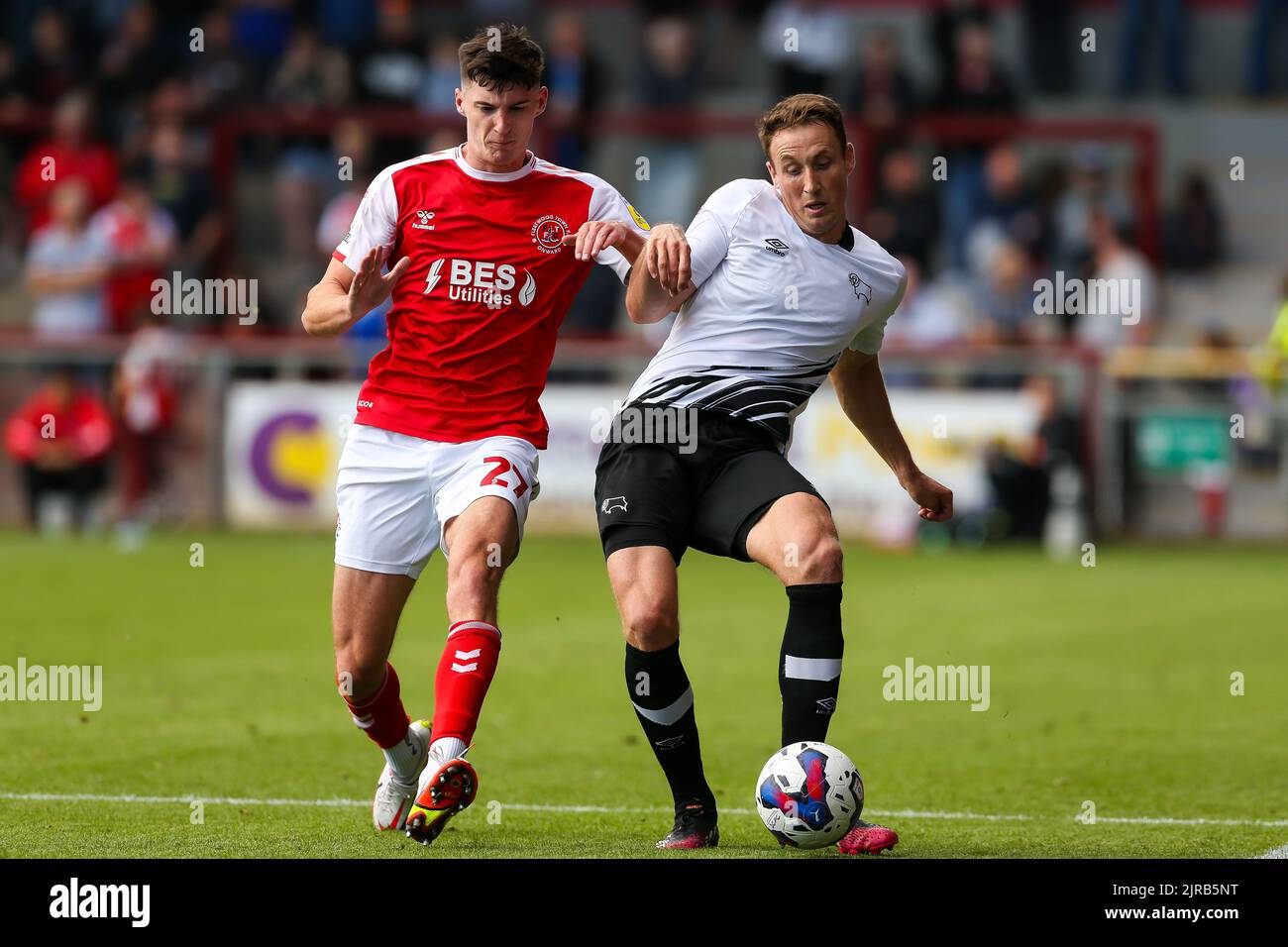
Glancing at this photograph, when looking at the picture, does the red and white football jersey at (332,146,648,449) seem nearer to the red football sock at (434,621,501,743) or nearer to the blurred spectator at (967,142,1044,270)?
the red football sock at (434,621,501,743)

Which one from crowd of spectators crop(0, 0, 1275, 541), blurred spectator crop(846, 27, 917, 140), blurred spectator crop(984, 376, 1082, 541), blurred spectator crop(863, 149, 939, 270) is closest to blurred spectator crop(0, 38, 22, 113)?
crowd of spectators crop(0, 0, 1275, 541)

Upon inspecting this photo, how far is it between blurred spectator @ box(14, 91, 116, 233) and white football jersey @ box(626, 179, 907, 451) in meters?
15.5

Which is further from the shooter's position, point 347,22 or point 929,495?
point 347,22

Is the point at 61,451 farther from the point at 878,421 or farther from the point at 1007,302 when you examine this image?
the point at 878,421

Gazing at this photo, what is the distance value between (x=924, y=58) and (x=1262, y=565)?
9.53 m

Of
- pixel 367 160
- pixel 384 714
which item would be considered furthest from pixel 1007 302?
pixel 384 714

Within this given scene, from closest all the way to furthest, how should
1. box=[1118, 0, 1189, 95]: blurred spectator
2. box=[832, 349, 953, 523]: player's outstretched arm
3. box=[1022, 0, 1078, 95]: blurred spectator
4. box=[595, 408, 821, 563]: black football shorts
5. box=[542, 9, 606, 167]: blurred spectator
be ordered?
box=[595, 408, 821, 563]: black football shorts
box=[832, 349, 953, 523]: player's outstretched arm
box=[542, 9, 606, 167]: blurred spectator
box=[1118, 0, 1189, 95]: blurred spectator
box=[1022, 0, 1078, 95]: blurred spectator

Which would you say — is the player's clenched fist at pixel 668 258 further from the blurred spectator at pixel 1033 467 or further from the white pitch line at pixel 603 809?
the blurred spectator at pixel 1033 467

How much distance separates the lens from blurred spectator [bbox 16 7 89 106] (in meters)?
22.4

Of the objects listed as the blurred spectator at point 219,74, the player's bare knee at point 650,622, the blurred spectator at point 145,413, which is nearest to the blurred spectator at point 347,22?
the blurred spectator at point 219,74

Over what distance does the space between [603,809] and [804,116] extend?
8.44 feet

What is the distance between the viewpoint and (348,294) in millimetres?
6535

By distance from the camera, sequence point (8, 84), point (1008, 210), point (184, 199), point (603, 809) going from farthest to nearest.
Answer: point (8, 84)
point (184, 199)
point (1008, 210)
point (603, 809)

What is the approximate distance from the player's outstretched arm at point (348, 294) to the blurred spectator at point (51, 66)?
16.8 m
